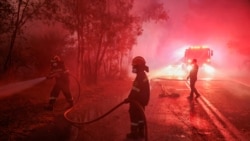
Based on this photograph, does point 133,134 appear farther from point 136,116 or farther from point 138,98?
point 138,98

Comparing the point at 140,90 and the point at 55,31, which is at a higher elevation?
the point at 55,31

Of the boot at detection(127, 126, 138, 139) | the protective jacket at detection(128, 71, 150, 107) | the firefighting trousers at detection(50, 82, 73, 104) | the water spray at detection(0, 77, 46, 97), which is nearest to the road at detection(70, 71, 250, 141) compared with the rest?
the boot at detection(127, 126, 138, 139)

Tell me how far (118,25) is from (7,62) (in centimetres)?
802

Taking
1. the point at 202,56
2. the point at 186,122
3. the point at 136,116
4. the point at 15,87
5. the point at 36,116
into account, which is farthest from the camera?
the point at 202,56

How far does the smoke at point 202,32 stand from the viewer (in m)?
28.4

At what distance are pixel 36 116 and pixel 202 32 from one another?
38.8m

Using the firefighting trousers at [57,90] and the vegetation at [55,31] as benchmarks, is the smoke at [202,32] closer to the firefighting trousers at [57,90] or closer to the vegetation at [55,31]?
the vegetation at [55,31]

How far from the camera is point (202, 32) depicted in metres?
44.7

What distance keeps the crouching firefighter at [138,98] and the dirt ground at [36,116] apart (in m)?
1.36

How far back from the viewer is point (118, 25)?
20062mm

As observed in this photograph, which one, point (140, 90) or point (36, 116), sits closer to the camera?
point (140, 90)

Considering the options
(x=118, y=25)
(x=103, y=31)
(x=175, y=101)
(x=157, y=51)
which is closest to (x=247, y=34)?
(x=118, y=25)

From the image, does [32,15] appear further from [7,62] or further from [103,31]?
[103,31]

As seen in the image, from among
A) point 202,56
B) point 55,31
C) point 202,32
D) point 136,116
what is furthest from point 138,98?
point 202,32
